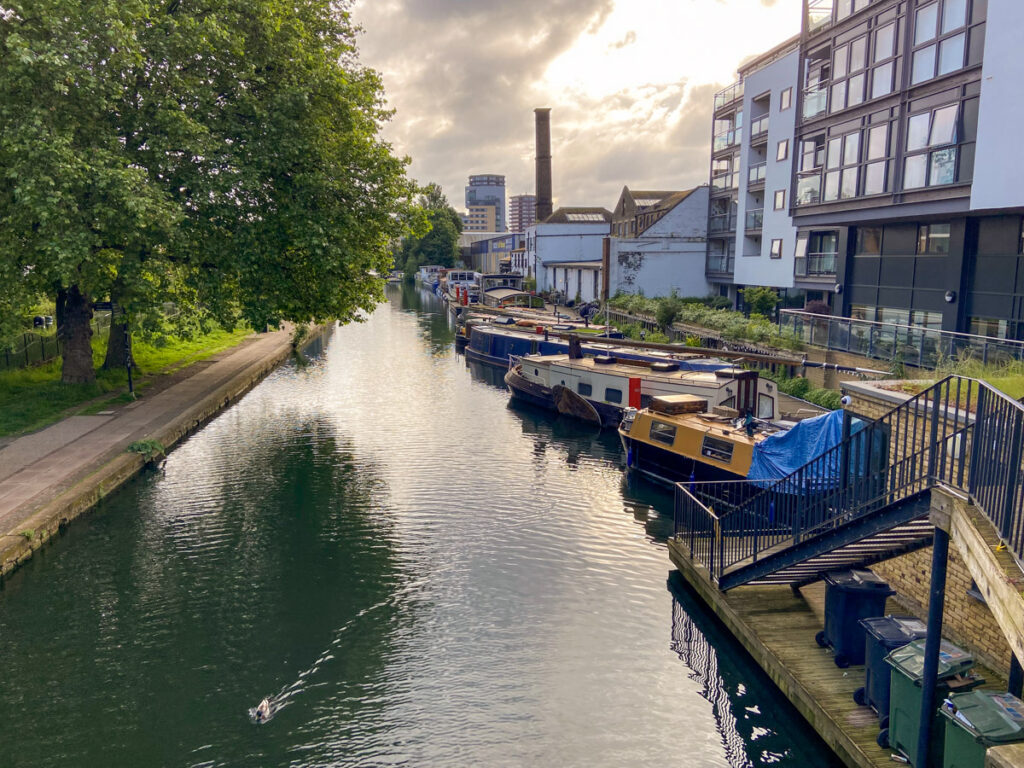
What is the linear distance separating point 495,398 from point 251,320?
13.0 meters

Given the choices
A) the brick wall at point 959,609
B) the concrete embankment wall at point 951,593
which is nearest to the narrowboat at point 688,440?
the concrete embankment wall at point 951,593

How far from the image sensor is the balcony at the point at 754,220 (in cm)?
4550

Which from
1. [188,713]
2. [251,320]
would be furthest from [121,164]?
[188,713]

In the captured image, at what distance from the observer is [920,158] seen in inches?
908

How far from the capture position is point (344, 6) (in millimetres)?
29328

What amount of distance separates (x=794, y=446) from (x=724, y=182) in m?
41.0

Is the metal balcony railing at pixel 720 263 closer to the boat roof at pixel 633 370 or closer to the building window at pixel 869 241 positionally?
the building window at pixel 869 241

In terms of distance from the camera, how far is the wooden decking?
9055mm

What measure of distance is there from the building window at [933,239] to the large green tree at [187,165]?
18211mm

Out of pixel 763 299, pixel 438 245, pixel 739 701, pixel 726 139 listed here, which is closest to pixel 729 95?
pixel 726 139

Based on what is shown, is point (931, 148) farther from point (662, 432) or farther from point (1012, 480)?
point (1012, 480)

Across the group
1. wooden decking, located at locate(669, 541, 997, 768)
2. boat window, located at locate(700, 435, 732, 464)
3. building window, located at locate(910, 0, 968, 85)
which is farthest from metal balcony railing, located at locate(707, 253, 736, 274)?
wooden decking, located at locate(669, 541, 997, 768)

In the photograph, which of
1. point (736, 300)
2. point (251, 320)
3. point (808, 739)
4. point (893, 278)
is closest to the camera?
point (808, 739)

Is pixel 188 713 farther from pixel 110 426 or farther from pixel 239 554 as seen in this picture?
pixel 110 426
